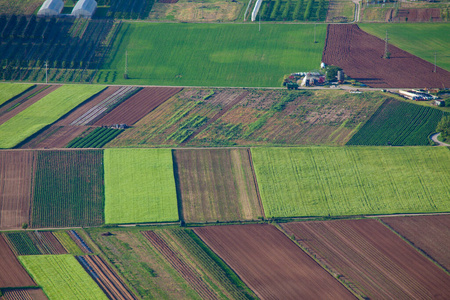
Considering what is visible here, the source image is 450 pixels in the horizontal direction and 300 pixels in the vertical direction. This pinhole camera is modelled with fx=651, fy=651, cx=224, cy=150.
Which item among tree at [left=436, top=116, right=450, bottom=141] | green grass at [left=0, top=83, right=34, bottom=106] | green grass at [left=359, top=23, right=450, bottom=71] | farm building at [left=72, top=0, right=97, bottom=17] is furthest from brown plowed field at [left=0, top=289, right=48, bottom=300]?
green grass at [left=359, top=23, right=450, bottom=71]

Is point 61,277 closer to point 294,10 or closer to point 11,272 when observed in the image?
point 11,272

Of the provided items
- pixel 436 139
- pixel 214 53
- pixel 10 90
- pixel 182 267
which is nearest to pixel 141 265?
pixel 182 267

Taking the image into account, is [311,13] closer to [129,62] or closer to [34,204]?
[129,62]

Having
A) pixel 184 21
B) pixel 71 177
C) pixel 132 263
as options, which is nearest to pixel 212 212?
pixel 132 263

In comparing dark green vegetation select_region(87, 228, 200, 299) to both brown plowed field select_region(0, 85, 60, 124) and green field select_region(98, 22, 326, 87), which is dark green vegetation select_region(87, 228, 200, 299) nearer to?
brown plowed field select_region(0, 85, 60, 124)

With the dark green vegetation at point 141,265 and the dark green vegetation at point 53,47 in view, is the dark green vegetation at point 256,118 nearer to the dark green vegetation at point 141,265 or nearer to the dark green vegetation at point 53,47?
the dark green vegetation at point 141,265

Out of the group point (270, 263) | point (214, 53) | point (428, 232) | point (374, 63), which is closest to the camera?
point (270, 263)
